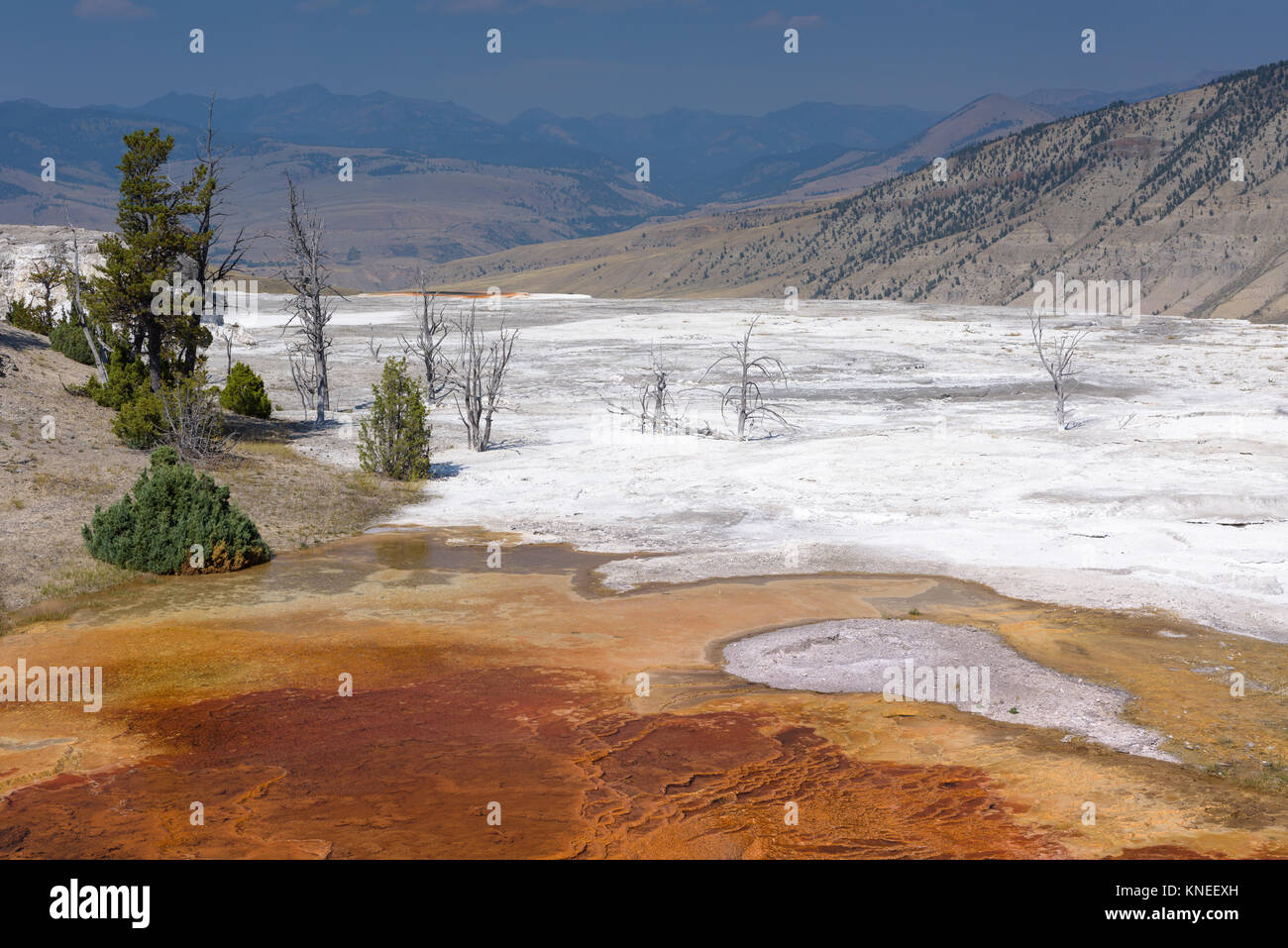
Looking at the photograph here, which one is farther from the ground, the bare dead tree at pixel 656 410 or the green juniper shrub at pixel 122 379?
the green juniper shrub at pixel 122 379

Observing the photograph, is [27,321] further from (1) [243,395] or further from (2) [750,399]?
(2) [750,399]

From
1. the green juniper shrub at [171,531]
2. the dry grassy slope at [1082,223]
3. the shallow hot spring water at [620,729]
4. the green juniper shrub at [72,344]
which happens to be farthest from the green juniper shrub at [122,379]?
the dry grassy slope at [1082,223]

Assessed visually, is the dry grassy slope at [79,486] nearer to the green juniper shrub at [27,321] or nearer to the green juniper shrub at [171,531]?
the green juniper shrub at [171,531]

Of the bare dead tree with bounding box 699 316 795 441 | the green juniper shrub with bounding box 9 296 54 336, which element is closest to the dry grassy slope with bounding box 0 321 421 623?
the green juniper shrub with bounding box 9 296 54 336

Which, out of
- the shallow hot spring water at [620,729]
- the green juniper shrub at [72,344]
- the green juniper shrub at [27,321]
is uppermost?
the green juniper shrub at [27,321]

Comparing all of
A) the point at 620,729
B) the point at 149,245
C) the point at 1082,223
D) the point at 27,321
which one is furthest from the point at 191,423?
the point at 1082,223

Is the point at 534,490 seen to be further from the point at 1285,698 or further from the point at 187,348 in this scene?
the point at 1285,698
